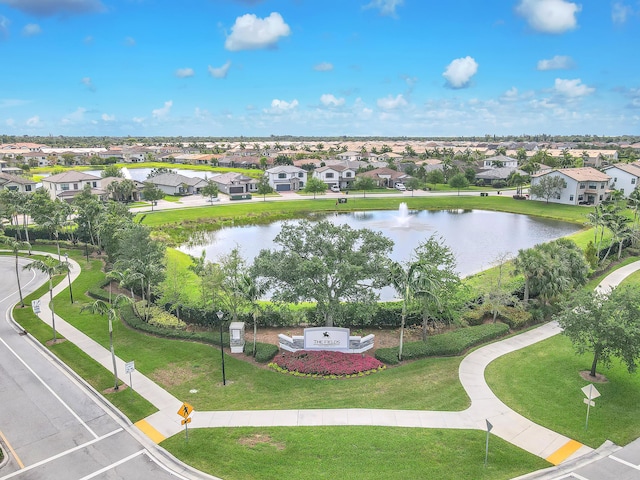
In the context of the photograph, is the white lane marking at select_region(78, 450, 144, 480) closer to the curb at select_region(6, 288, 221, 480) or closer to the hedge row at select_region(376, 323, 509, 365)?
the curb at select_region(6, 288, 221, 480)

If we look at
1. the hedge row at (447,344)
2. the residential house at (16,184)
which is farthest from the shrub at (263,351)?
the residential house at (16,184)

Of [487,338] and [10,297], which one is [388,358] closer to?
[487,338]

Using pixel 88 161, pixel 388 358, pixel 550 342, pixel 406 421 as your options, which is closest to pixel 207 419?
pixel 406 421

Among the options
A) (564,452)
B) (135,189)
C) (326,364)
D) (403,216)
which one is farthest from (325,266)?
(135,189)

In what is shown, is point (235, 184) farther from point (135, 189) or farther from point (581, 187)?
point (581, 187)

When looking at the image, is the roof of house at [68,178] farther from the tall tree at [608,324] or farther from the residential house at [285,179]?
the tall tree at [608,324]

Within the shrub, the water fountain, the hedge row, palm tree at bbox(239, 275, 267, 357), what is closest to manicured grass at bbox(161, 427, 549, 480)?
the shrub
